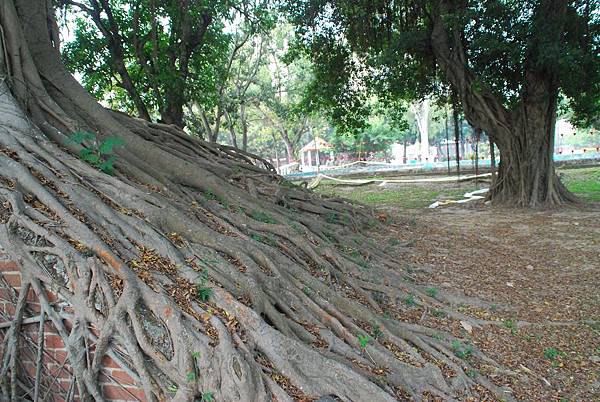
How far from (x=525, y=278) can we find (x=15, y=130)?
4.93m

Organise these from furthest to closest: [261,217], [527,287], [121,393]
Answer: [527,287], [261,217], [121,393]

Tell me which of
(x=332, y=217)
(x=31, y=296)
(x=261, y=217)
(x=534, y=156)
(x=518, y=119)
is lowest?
(x=332, y=217)

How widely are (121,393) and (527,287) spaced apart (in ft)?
13.0

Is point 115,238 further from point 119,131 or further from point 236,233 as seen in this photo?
point 119,131

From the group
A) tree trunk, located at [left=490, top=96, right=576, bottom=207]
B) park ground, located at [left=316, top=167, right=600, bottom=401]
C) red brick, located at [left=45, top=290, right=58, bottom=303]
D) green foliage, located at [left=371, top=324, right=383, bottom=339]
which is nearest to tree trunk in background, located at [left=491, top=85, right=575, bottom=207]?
tree trunk, located at [left=490, top=96, right=576, bottom=207]

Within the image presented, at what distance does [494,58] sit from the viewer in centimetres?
956

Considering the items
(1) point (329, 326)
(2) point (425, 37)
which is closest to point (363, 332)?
(1) point (329, 326)

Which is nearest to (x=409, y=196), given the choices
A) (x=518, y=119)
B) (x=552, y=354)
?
(x=518, y=119)

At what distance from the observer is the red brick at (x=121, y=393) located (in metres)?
2.50

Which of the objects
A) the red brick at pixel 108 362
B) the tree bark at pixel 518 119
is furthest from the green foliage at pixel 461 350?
the tree bark at pixel 518 119

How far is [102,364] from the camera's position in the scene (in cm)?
254

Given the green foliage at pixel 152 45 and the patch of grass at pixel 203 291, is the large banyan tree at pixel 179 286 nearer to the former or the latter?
the patch of grass at pixel 203 291

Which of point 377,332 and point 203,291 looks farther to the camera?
point 377,332

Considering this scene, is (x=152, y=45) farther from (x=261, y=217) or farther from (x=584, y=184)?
(x=584, y=184)
